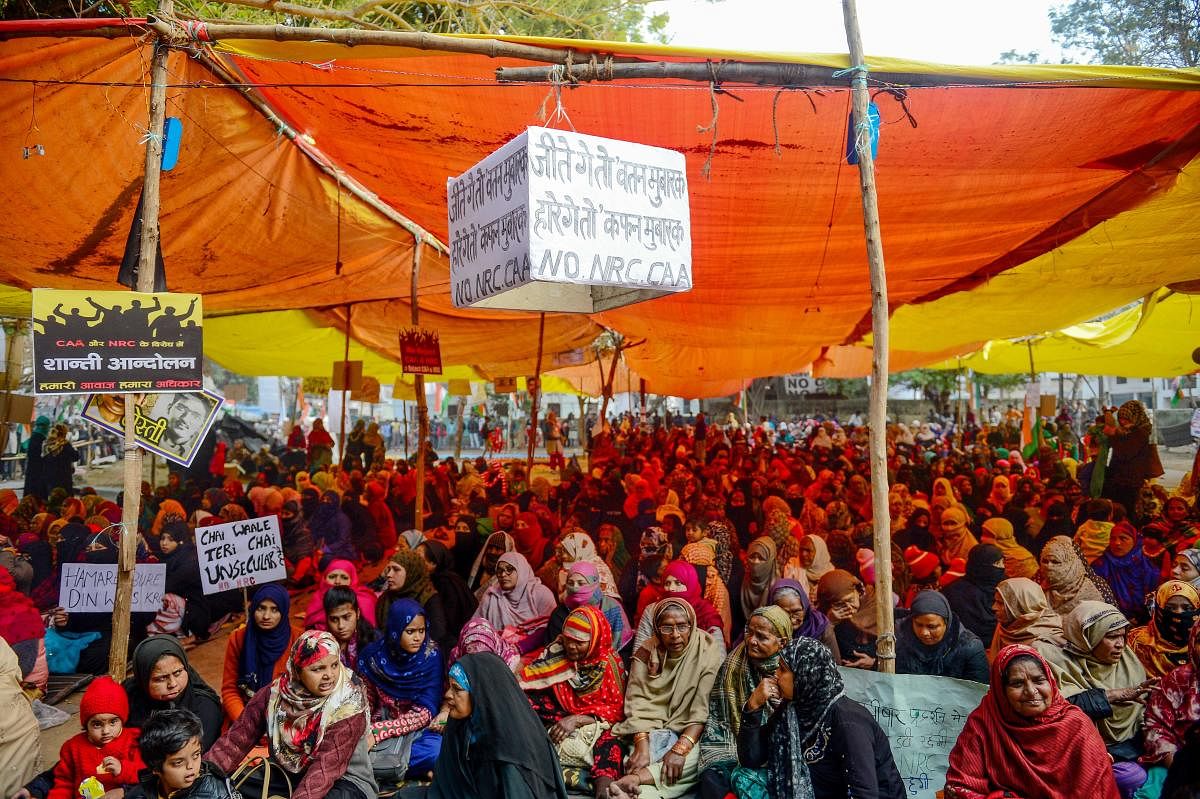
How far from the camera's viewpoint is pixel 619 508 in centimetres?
916

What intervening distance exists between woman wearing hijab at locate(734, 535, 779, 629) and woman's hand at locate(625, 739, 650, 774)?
1792mm

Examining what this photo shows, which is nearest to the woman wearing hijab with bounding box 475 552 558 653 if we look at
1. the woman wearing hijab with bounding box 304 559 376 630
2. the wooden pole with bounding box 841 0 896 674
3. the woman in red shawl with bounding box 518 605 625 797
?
the woman wearing hijab with bounding box 304 559 376 630

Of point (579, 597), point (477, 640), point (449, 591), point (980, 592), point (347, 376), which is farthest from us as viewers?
point (347, 376)

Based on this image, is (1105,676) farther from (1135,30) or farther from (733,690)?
(1135,30)

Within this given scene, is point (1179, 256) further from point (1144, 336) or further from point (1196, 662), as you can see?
point (1144, 336)

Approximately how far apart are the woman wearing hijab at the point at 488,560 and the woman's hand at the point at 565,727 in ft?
6.54

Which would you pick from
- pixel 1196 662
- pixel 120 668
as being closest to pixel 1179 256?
pixel 1196 662

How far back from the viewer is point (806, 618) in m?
4.22

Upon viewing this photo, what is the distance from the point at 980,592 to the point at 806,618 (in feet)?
5.02

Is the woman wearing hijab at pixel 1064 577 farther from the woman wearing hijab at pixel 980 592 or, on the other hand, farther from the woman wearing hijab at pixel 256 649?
the woman wearing hijab at pixel 256 649

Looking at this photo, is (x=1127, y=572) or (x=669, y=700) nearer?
(x=669, y=700)

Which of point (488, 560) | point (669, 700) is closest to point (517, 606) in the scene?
point (488, 560)

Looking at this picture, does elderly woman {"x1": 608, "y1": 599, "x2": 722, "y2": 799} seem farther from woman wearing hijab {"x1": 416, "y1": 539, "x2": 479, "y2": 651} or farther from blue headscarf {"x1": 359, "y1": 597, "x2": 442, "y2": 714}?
woman wearing hijab {"x1": 416, "y1": 539, "x2": 479, "y2": 651}

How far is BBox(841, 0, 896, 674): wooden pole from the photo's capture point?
3035 mm
